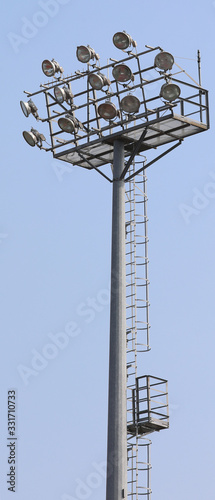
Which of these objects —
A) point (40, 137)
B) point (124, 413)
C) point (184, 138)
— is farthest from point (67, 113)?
point (124, 413)

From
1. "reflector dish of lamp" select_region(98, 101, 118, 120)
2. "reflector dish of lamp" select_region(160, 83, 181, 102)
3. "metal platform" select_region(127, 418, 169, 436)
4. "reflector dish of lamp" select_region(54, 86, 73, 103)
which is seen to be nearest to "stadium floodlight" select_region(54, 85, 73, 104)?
"reflector dish of lamp" select_region(54, 86, 73, 103)

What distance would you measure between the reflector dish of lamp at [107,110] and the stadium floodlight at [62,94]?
2005 mm

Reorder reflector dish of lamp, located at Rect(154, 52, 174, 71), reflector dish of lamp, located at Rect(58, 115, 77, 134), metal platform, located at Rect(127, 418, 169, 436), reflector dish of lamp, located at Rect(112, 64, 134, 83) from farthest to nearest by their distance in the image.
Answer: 1. reflector dish of lamp, located at Rect(58, 115, 77, 134)
2. reflector dish of lamp, located at Rect(112, 64, 134, 83)
3. reflector dish of lamp, located at Rect(154, 52, 174, 71)
4. metal platform, located at Rect(127, 418, 169, 436)

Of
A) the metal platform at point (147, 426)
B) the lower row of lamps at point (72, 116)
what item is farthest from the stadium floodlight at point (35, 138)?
the metal platform at point (147, 426)

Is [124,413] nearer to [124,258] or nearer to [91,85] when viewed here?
[124,258]

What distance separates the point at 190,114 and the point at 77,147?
3478 millimetres

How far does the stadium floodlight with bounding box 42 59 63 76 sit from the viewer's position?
40500mm

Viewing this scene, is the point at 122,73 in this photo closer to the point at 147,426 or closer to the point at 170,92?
the point at 170,92

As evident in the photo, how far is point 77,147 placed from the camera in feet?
129

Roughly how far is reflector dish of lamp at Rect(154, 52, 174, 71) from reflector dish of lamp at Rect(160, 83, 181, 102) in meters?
0.65

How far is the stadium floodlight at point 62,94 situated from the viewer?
39.9 m

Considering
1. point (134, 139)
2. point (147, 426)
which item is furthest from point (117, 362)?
point (134, 139)

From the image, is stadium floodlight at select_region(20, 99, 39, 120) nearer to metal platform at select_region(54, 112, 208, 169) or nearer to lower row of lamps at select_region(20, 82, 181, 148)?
lower row of lamps at select_region(20, 82, 181, 148)

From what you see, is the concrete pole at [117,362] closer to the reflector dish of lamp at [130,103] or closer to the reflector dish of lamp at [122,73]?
the reflector dish of lamp at [130,103]
